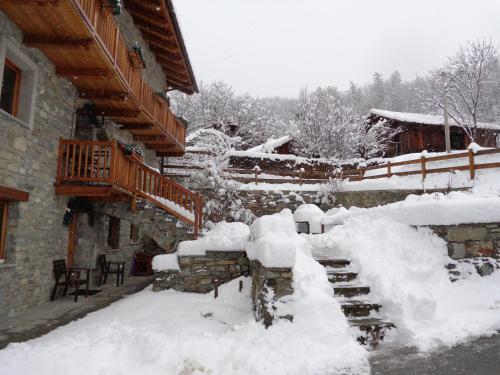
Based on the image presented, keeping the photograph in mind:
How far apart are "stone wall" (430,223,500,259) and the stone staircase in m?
1.99

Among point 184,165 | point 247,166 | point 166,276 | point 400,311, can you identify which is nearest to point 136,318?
point 166,276

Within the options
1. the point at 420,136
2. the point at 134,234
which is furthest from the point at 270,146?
the point at 134,234

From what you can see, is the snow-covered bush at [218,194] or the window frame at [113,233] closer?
the window frame at [113,233]

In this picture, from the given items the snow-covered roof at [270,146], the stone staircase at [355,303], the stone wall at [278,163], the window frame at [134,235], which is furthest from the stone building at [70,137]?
the snow-covered roof at [270,146]

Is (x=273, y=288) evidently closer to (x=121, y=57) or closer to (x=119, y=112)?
(x=121, y=57)

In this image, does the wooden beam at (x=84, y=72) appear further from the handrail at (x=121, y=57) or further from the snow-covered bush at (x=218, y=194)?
the snow-covered bush at (x=218, y=194)

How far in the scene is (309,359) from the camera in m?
4.15

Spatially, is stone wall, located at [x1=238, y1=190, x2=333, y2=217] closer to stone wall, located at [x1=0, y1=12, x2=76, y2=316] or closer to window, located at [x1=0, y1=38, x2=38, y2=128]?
stone wall, located at [x1=0, y1=12, x2=76, y2=316]

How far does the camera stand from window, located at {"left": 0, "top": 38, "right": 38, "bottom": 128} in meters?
6.43

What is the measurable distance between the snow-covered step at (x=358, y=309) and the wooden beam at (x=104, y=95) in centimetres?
725

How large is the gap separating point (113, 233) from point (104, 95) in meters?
5.40

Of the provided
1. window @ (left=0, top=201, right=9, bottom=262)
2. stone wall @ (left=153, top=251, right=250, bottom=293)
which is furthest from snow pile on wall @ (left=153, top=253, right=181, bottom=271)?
window @ (left=0, top=201, right=9, bottom=262)

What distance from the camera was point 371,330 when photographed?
16.0ft

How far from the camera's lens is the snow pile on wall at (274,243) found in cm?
517
